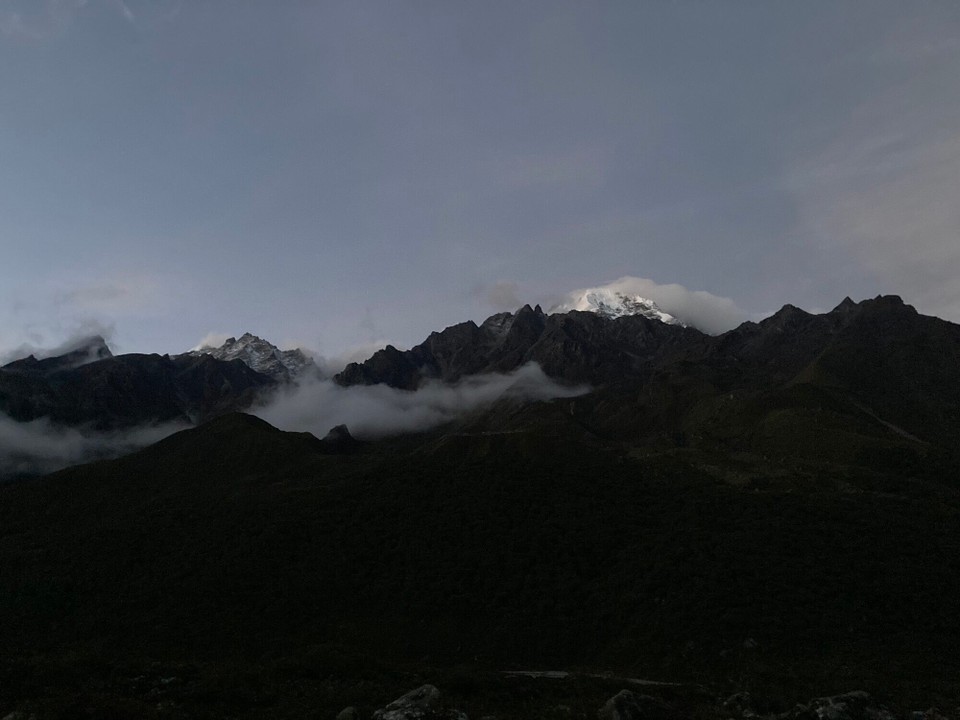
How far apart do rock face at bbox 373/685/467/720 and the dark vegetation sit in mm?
3033

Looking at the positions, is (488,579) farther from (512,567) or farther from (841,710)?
(841,710)

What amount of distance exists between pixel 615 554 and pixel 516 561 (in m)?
16.6

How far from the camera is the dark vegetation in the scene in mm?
47969

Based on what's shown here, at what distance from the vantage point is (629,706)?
37656 millimetres

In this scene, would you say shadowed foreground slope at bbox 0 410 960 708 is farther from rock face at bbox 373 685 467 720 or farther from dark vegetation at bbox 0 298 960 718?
rock face at bbox 373 685 467 720

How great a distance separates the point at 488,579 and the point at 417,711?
63773 millimetres

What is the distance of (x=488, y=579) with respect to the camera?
309ft

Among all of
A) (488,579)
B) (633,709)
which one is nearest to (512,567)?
(488,579)

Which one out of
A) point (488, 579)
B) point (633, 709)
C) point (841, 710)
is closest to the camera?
point (841, 710)

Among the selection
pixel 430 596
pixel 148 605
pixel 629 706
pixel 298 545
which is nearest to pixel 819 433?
pixel 430 596

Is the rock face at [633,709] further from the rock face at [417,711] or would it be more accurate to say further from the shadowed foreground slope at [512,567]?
the shadowed foreground slope at [512,567]

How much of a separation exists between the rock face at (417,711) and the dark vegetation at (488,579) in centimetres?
303

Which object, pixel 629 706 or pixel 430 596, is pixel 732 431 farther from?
pixel 629 706

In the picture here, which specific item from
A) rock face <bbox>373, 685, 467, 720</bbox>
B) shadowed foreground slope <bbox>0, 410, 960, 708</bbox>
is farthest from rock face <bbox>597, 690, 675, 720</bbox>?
shadowed foreground slope <bbox>0, 410, 960, 708</bbox>
